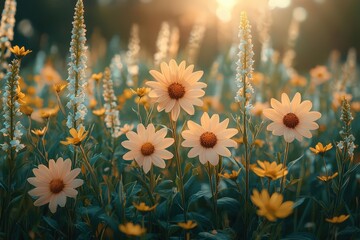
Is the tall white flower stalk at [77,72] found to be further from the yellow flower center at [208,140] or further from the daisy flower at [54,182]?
the yellow flower center at [208,140]

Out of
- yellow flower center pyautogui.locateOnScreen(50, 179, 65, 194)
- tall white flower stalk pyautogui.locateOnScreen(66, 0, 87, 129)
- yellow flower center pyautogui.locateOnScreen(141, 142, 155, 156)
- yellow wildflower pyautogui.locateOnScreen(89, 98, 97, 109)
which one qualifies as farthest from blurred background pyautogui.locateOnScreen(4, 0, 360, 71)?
yellow flower center pyautogui.locateOnScreen(50, 179, 65, 194)

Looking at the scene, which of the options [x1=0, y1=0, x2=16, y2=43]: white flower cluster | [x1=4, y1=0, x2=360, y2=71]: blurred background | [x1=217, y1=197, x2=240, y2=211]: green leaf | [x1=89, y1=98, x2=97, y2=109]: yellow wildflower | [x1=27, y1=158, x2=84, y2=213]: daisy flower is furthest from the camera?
[x1=4, y1=0, x2=360, y2=71]: blurred background

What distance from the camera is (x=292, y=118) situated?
64.5 inches

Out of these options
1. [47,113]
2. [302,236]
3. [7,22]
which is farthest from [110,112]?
[302,236]

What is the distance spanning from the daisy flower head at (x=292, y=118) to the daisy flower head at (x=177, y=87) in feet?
1.01

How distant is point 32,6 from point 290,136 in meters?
14.4

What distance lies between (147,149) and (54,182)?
0.39 metres

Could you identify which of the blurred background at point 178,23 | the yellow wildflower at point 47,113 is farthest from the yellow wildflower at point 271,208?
the blurred background at point 178,23

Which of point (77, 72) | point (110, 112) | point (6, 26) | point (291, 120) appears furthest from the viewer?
point (6, 26)

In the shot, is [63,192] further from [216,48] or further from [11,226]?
[216,48]

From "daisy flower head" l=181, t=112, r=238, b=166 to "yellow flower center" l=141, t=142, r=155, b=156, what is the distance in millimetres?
128

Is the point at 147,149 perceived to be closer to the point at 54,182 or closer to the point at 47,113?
the point at 54,182

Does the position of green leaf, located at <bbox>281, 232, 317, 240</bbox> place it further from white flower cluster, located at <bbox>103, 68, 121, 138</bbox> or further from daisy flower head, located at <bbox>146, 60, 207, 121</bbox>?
white flower cluster, located at <bbox>103, 68, 121, 138</bbox>

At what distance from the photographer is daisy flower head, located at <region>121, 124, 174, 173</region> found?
1.57 metres
